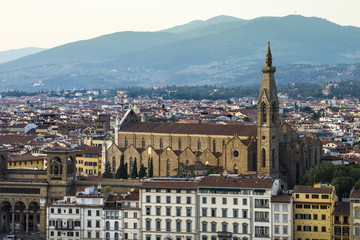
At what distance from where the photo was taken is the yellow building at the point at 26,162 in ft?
301

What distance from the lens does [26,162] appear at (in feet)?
306

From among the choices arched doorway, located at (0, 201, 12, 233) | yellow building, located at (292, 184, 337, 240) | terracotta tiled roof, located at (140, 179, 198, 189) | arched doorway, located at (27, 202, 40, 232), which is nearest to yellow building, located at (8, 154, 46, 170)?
arched doorway, located at (0, 201, 12, 233)

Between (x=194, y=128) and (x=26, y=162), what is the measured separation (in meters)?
17.0

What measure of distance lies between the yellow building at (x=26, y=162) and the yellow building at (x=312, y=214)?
34583 millimetres

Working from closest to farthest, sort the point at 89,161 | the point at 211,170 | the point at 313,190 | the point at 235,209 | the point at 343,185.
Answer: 1. the point at 313,190
2. the point at 235,209
3. the point at 343,185
4. the point at 211,170
5. the point at 89,161

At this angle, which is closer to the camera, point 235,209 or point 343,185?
point 235,209

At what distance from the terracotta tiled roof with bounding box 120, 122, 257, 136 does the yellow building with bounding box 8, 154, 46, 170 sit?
8.98 m

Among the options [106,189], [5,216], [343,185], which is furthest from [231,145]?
[5,216]

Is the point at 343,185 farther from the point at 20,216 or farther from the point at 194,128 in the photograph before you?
the point at 20,216

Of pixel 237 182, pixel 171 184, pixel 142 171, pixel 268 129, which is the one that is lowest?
pixel 142 171

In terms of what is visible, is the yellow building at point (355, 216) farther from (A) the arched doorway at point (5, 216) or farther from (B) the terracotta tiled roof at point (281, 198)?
(A) the arched doorway at point (5, 216)

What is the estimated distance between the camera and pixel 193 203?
6588 centimetres

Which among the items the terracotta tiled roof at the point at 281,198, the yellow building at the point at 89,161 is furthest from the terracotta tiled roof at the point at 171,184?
the yellow building at the point at 89,161

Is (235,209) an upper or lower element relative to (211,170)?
lower
